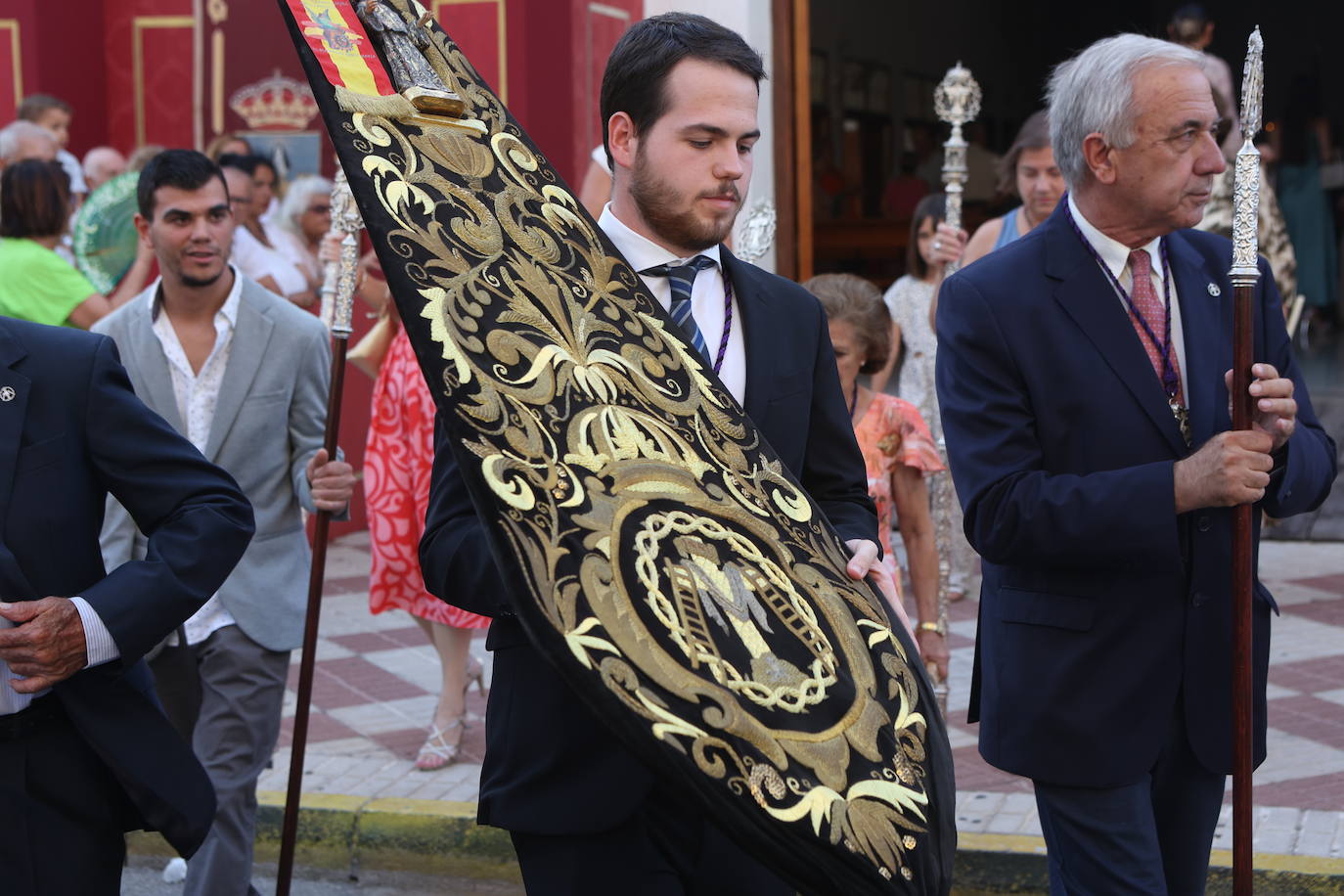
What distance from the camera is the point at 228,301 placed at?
5.14 metres

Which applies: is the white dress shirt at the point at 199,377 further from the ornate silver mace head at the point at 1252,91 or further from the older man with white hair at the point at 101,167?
the older man with white hair at the point at 101,167

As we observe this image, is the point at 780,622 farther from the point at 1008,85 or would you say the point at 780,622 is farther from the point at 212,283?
the point at 1008,85

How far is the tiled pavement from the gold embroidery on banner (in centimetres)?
312

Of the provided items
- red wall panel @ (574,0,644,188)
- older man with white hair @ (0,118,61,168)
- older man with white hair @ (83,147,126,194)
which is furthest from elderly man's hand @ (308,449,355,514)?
older man with white hair @ (83,147,126,194)

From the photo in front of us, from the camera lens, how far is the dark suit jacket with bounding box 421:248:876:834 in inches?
107

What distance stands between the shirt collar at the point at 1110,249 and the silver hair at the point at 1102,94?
0.27 feet

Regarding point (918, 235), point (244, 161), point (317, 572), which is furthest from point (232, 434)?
point (244, 161)

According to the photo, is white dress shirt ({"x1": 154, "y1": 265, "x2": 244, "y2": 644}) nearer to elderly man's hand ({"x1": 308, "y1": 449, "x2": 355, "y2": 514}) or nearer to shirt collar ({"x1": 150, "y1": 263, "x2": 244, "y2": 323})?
shirt collar ({"x1": 150, "y1": 263, "x2": 244, "y2": 323})

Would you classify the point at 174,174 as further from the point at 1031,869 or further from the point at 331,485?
the point at 1031,869

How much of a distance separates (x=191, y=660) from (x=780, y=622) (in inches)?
111

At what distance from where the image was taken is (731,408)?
9.29 feet

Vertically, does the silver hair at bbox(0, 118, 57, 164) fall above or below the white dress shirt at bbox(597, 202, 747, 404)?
above

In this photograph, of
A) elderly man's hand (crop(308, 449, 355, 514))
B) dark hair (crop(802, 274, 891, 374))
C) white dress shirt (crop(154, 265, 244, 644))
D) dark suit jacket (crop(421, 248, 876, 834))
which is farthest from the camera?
dark hair (crop(802, 274, 891, 374))

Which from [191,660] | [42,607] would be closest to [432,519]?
[42,607]
